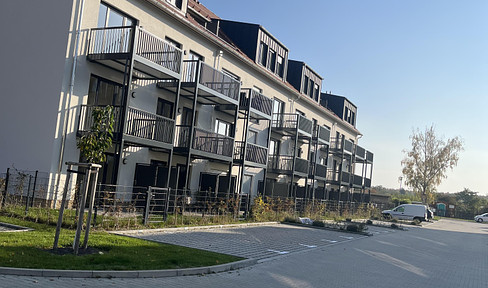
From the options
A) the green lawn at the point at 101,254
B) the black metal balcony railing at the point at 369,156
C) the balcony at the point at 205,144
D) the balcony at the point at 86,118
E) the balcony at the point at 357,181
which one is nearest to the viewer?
the green lawn at the point at 101,254

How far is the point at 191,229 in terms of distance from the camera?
50.2 feet

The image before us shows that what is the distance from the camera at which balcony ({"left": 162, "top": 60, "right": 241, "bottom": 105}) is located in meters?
19.6

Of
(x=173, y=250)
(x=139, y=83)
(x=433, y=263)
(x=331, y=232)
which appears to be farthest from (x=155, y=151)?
(x=433, y=263)

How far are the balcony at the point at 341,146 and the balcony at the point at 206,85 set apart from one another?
20.2 meters

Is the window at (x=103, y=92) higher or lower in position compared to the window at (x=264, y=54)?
lower

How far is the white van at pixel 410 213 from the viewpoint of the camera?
137 feet

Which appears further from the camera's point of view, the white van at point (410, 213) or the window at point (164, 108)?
the white van at point (410, 213)

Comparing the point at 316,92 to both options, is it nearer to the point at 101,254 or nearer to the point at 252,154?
the point at 252,154

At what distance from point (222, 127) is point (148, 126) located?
8.47 metres

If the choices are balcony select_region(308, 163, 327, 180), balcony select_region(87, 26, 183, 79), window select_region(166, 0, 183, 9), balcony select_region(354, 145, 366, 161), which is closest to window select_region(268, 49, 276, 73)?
balcony select_region(308, 163, 327, 180)

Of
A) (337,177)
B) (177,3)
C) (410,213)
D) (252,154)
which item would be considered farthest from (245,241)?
(410,213)

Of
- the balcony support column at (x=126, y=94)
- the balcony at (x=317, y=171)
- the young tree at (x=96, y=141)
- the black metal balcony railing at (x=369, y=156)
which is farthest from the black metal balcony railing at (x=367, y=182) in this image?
the young tree at (x=96, y=141)

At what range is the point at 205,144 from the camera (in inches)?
816

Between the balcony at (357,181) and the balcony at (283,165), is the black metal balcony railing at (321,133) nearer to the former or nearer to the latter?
the balcony at (283,165)
